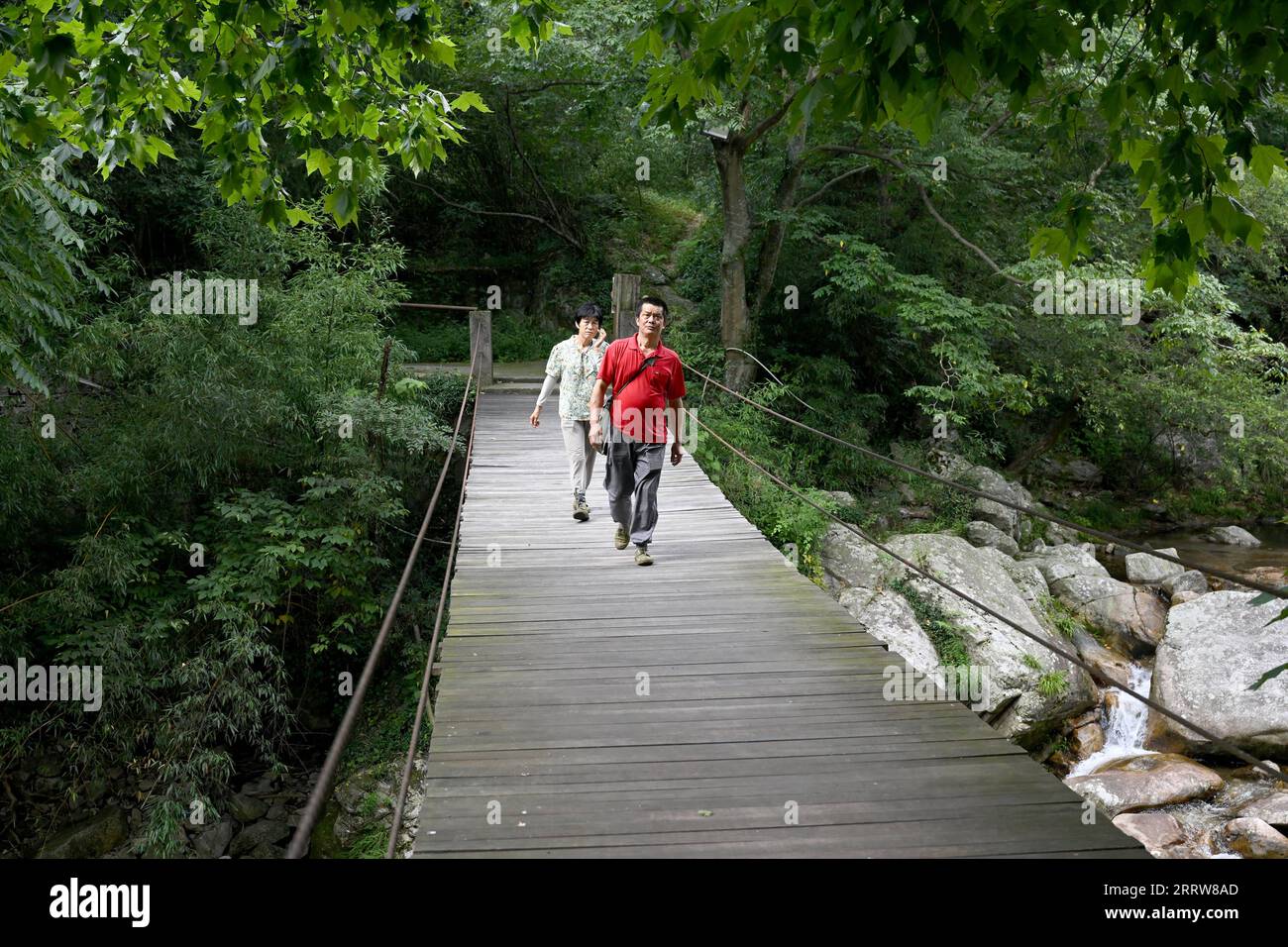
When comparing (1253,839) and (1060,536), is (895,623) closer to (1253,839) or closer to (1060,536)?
(1253,839)

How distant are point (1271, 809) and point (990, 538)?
17.9ft

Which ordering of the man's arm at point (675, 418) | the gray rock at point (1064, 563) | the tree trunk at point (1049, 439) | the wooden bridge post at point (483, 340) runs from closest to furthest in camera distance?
the man's arm at point (675, 418) → the gray rock at point (1064, 563) → the wooden bridge post at point (483, 340) → the tree trunk at point (1049, 439)

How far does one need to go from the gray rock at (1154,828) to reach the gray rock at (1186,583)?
16.2 ft

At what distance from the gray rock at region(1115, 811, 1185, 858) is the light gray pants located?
532cm

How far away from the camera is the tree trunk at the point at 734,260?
12.9 meters

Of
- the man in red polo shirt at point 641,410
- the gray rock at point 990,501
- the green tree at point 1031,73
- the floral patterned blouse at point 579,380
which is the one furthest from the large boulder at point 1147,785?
the green tree at point 1031,73

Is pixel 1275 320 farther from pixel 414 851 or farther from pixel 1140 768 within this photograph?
pixel 414 851

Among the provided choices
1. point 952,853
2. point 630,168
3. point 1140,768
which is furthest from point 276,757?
point 630,168

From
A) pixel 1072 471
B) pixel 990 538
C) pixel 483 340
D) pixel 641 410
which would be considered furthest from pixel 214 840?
pixel 1072 471

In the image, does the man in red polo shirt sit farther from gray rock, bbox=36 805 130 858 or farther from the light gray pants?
gray rock, bbox=36 805 130 858

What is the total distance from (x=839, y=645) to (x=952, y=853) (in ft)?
6.45

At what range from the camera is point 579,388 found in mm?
7438

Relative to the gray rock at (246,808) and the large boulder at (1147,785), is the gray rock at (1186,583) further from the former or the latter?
the gray rock at (246,808)

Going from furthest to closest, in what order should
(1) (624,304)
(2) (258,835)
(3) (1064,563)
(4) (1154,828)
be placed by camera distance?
(1) (624,304), (3) (1064,563), (2) (258,835), (4) (1154,828)
